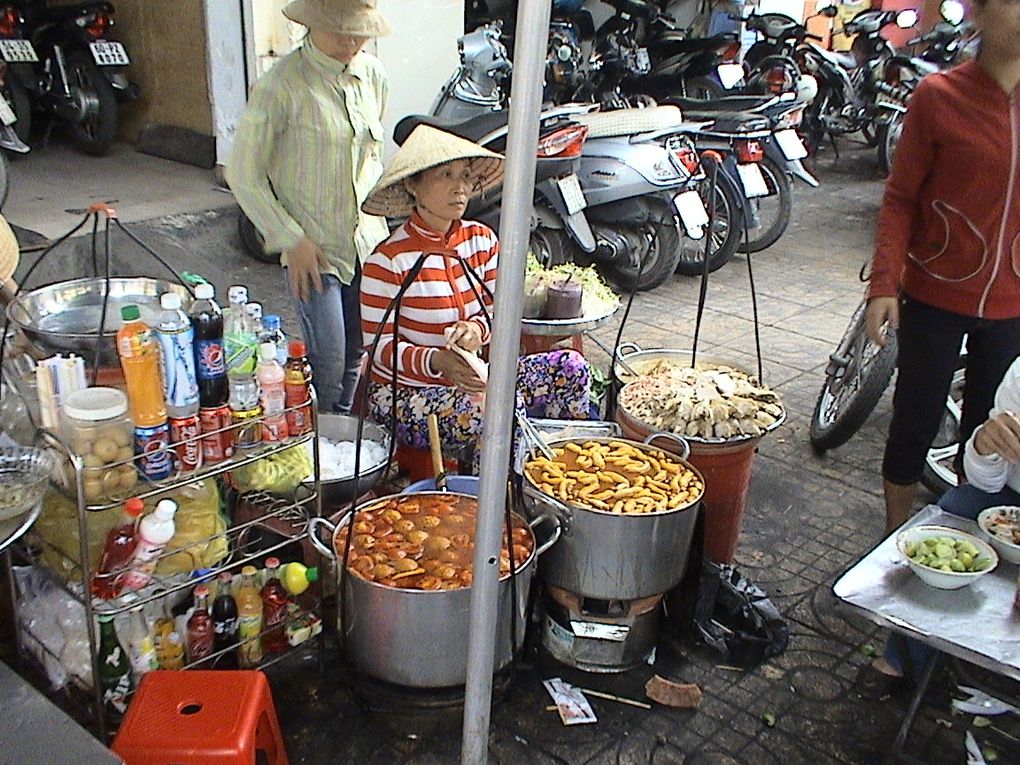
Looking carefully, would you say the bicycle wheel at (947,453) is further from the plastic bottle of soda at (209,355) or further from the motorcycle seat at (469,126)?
the motorcycle seat at (469,126)

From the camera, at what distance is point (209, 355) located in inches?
87.7

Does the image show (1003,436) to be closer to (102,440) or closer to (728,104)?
(102,440)

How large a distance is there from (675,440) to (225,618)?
139cm

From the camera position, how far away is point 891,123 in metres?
A: 9.13

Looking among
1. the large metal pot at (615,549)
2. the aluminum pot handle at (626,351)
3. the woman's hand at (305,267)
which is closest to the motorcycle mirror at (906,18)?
the aluminum pot handle at (626,351)

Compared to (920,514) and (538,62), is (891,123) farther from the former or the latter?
(538,62)

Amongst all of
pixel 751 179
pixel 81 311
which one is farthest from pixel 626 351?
pixel 751 179

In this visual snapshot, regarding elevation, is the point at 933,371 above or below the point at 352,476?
above

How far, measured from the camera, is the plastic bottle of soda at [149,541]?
216 centimetres

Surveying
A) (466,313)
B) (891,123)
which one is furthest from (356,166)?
(891,123)

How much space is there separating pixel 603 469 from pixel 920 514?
2.80 ft

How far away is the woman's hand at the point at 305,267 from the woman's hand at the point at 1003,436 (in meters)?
1.99

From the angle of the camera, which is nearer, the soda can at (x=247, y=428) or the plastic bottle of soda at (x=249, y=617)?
the soda can at (x=247, y=428)

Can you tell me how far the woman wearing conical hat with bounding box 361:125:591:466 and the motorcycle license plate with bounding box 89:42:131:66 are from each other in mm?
4967
